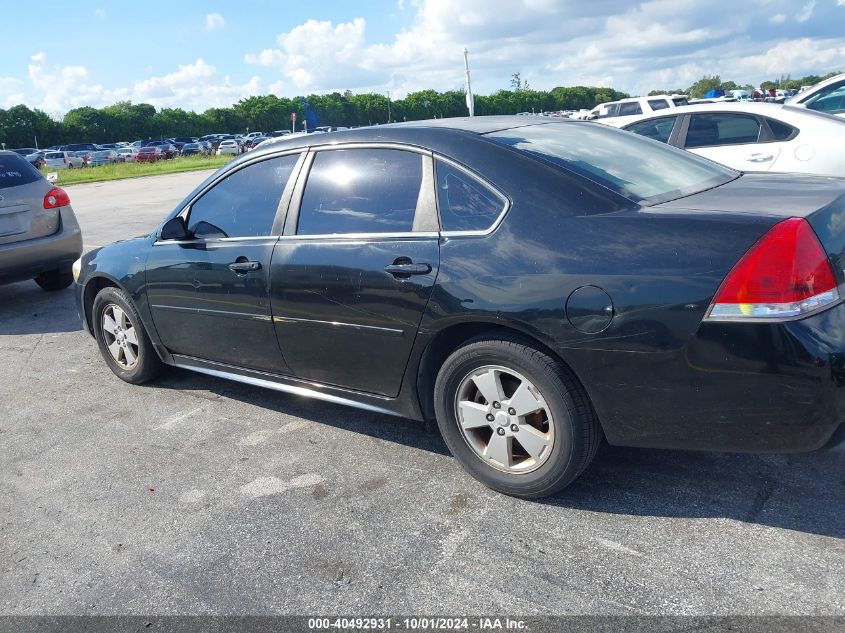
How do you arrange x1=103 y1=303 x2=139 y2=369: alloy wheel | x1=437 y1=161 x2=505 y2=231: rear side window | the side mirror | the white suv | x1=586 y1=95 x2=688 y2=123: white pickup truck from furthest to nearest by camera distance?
x1=586 y1=95 x2=688 y2=123: white pickup truck
the white suv
x1=103 y1=303 x2=139 y2=369: alloy wheel
the side mirror
x1=437 y1=161 x2=505 y2=231: rear side window

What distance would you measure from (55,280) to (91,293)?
369 cm

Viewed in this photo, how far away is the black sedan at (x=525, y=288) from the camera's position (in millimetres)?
2604

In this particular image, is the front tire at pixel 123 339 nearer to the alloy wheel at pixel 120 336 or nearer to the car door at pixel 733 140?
the alloy wheel at pixel 120 336

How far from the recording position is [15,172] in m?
7.69

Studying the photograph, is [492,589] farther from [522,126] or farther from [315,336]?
[522,126]

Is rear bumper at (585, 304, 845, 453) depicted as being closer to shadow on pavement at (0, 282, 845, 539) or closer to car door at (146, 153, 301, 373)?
shadow on pavement at (0, 282, 845, 539)

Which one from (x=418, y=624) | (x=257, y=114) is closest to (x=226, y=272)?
(x=418, y=624)

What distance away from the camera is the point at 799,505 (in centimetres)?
303

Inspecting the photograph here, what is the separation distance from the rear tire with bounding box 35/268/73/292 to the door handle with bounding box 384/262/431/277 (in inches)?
246

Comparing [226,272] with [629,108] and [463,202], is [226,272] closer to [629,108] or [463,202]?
[463,202]

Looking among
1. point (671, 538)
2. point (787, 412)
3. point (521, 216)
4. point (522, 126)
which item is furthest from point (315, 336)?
point (787, 412)

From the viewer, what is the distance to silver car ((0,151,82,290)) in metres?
7.43

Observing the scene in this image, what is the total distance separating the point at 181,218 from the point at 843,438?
Result: 3.58 meters

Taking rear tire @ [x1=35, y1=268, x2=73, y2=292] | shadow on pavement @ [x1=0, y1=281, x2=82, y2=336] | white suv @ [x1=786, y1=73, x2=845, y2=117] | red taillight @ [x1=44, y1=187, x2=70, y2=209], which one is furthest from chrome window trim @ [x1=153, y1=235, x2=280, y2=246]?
white suv @ [x1=786, y1=73, x2=845, y2=117]
